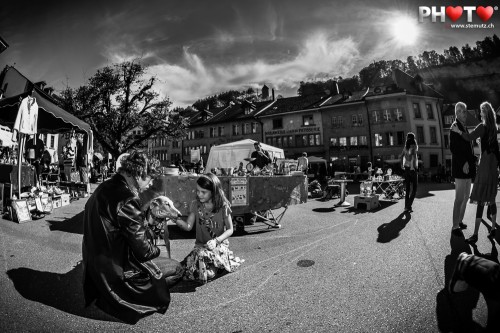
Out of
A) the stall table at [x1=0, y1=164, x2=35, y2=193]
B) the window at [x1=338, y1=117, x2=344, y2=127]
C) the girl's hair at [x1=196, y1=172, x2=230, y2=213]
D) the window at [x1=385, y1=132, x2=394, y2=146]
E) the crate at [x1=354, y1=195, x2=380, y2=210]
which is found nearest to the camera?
the girl's hair at [x1=196, y1=172, x2=230, y2=213]

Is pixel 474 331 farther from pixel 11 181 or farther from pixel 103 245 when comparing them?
pixel 11 181

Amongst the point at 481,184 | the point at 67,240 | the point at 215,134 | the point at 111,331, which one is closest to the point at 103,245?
the point at 111,331

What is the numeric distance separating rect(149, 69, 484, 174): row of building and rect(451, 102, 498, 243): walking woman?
32.5 meters

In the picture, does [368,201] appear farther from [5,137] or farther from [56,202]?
[5,137]

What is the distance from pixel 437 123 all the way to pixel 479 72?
57.5 m

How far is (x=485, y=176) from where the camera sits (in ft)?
14.3

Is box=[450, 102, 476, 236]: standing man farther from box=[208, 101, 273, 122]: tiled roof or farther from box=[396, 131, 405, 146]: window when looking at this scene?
box=[208, 101, 273, 122]: tiled roof

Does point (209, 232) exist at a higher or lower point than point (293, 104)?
lower

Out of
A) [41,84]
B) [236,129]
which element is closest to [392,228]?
[236,129]

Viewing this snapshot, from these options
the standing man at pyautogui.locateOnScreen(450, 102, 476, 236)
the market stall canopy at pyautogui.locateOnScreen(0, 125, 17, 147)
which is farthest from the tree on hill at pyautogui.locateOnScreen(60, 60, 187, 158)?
the standing man at pyautogui.locateOnScreen(450, 102, 476, 236)

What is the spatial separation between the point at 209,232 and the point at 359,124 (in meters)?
38.0

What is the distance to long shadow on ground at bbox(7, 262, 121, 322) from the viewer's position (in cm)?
258

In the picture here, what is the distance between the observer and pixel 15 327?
7.48 ft

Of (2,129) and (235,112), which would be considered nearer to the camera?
(2,129)
